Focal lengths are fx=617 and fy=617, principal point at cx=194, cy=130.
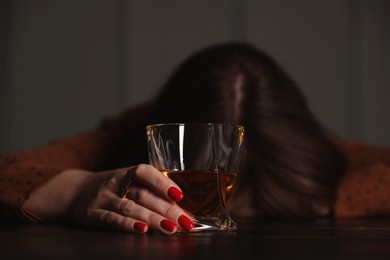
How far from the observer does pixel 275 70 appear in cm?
148

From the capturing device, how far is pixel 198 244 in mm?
584

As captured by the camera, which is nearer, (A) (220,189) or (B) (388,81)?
(A) (220,189)

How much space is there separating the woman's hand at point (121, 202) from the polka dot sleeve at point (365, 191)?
0.59m

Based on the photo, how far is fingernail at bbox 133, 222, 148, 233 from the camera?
2.29ft

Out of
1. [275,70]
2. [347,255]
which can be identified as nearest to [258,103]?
[275,70]

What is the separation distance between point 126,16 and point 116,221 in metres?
2.91

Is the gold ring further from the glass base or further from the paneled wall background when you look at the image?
the paneled wall background

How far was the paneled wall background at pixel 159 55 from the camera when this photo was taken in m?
3.49

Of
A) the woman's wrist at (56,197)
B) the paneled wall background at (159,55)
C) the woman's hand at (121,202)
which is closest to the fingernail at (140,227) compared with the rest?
the woman's hand at (121,202)

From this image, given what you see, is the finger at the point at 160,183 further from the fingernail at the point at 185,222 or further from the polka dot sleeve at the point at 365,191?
the polka dot sleeve at the point at 365,191

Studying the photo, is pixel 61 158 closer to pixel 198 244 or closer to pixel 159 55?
pixel 198 244

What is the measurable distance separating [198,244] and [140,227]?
13 centimetres

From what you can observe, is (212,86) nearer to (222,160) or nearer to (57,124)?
(222,160)

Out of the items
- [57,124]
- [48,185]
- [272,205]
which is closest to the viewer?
[48,185]
